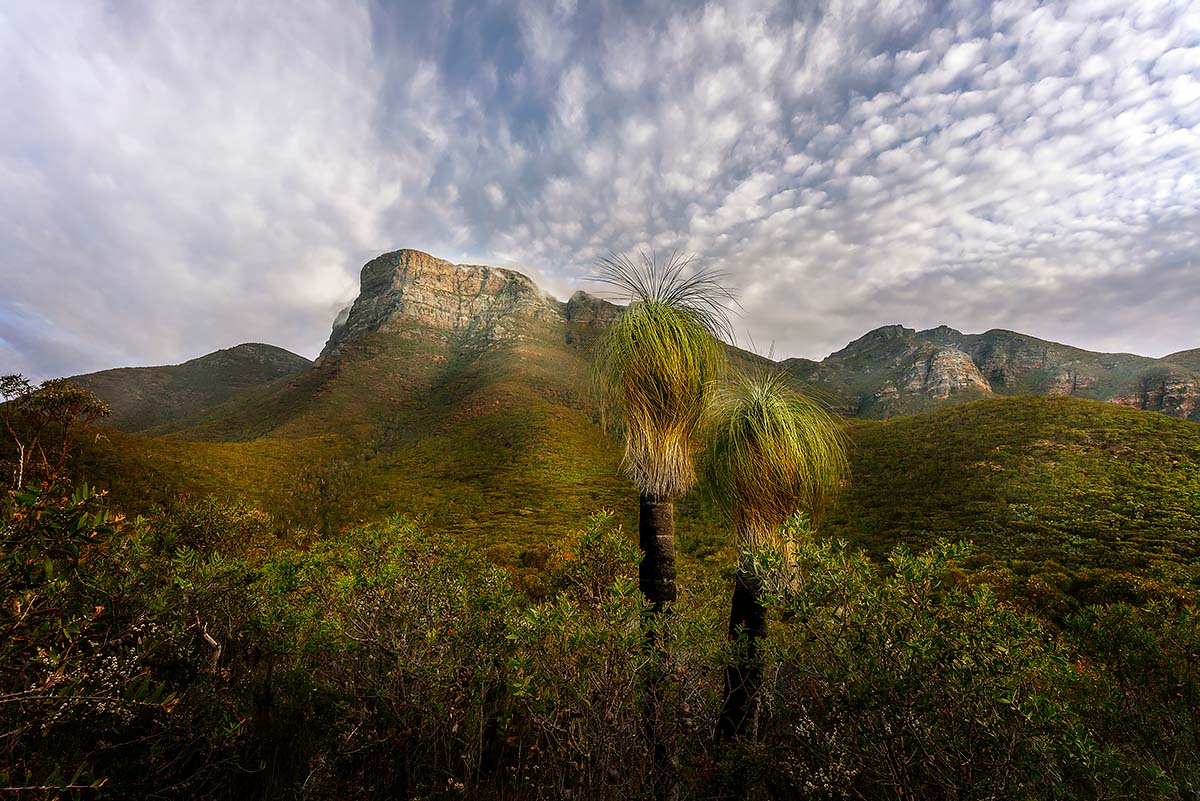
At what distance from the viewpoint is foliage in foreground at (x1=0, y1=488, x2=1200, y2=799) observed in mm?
2967

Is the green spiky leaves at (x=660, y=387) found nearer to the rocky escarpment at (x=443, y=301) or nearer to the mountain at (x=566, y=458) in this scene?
the mountain at (x=566, y=458)

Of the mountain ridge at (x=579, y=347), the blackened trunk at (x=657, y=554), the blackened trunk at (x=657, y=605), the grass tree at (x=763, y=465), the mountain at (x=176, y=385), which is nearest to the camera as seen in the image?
the blackened trunk at (x=657, y=605)

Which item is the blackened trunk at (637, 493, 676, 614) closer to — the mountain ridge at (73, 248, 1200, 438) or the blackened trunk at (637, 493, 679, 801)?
the blackened trunk at (637, 493, 679, 801)

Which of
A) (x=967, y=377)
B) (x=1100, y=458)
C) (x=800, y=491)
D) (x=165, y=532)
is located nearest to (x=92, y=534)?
(x=165, y=532)

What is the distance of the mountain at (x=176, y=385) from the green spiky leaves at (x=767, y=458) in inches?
5182

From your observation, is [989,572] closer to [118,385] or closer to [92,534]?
[92,534]

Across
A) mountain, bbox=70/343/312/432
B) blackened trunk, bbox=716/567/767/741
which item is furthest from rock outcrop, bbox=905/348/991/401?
mountain, bbox=70/343/312/432

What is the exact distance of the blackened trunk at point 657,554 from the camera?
15.9 feet

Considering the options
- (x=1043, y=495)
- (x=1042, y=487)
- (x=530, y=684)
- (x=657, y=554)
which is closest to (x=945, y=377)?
(x=1042, y=487)

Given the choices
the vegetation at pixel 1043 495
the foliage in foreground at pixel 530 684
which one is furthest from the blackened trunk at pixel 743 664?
the vegetation at pixel 1043 495

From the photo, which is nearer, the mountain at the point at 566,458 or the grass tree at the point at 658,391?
the grass tree at the point at 658,391

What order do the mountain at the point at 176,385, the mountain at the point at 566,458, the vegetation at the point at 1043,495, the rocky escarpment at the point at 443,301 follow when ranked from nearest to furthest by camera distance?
1. the vegetation at the point at 1043,495
2. the mountain at the point at 566,458
3. the mountain at the point at 176,385
4. the rocky escarpment at the point at 443,301

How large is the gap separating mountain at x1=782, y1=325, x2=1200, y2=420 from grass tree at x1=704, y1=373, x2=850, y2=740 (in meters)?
88.0

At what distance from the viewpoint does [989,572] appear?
17.3 meters
